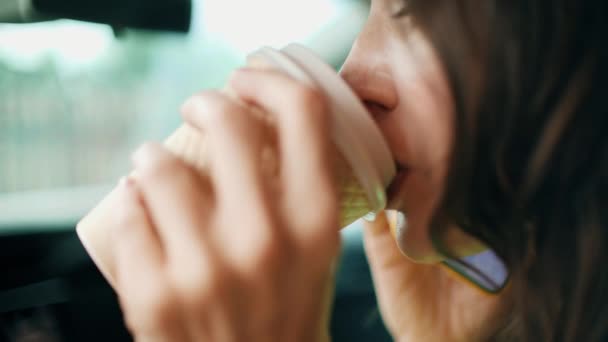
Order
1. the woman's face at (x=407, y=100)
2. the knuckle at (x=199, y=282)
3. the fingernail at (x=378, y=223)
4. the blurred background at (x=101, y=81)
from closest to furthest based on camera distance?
Result: the knuckle at (x=199, y=282), the woman's face at (x=407, y=100), the fingernail at (x=378, y=223), the blurred background at (x=101, y=81)

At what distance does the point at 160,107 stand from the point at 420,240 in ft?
2.47

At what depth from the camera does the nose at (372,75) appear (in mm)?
491

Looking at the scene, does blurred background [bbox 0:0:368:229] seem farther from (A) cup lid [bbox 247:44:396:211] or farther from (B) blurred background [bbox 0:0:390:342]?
(A) cup lid [bbox 247:44:396:211]

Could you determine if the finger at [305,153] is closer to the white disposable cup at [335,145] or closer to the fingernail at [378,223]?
the white disposable cup at [335,145]

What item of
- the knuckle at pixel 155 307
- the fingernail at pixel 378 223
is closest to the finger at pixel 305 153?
the knuckle at pixel 155 307

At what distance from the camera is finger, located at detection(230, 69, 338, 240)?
374 mm

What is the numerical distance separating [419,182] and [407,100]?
0.09m

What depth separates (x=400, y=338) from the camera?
0.86 meters

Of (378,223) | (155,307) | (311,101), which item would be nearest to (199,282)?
(155,307)

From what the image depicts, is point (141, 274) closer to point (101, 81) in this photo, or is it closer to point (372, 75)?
point (372, 75)

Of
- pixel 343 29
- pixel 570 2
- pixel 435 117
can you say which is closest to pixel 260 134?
pixel 435 117

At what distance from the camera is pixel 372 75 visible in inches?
19.9

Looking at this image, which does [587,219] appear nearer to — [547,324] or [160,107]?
[547,324]

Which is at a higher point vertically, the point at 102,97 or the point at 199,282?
the point at 199,282
